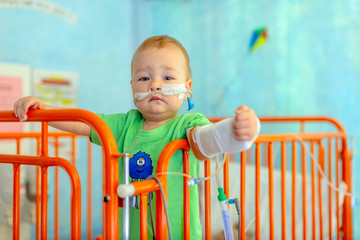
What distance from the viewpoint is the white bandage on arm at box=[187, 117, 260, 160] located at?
0.96 metres

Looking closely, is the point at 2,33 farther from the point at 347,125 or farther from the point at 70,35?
the point at 347,125

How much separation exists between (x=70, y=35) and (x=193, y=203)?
251 centimetres

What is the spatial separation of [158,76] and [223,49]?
2.24 m

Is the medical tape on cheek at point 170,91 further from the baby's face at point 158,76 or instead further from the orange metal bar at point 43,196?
the orange metal bar at point 43,196

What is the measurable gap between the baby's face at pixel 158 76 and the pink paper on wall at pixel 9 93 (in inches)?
73.5

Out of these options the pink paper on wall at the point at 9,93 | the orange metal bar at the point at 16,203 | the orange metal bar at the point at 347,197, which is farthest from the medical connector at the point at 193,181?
the pink paper on wall at the point at 9,93

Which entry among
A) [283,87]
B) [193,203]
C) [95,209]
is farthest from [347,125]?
[95,209]

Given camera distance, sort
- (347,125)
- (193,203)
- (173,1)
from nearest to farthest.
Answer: (193,203)
(347,125)
(173,1)

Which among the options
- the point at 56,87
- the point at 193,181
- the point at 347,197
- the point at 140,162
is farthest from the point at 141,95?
the point at 56,87

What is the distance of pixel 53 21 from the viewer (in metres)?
3.16

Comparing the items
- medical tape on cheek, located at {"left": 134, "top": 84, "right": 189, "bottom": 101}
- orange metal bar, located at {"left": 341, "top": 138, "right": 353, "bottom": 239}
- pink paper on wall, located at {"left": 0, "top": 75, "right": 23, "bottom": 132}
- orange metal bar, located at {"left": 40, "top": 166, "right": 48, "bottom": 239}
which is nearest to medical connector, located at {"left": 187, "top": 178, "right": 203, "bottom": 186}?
medical tape on cheek, located at {"left": 134, "top": 84, "right": 189, "bottom": 101}

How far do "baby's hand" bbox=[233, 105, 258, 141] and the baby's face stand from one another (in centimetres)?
31

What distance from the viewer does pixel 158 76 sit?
1188 millimetres

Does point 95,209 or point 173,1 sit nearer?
point 95,209
